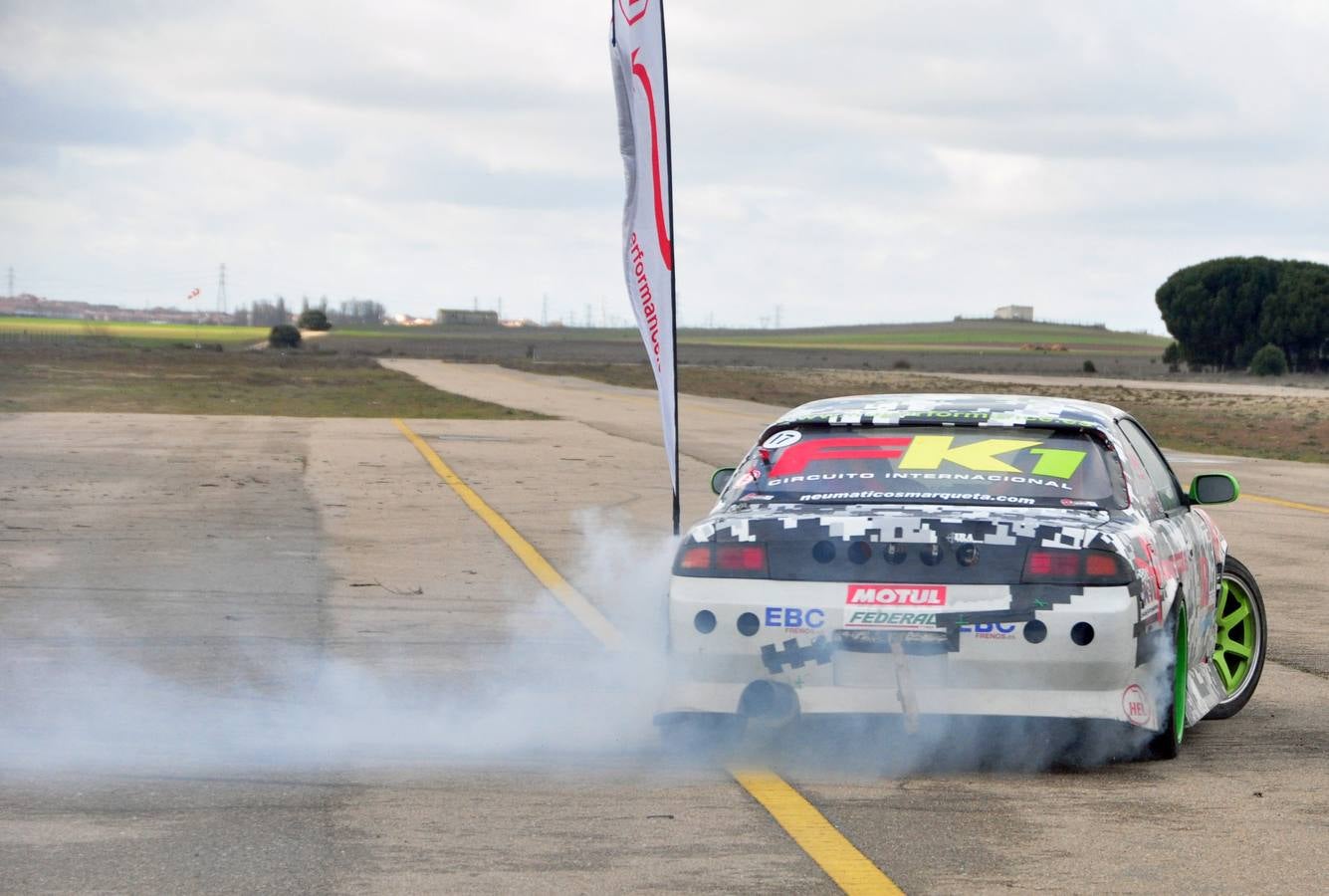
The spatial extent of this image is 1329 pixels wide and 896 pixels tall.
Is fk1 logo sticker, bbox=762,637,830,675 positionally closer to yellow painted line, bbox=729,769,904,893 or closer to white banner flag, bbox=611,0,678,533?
yellow painted line, bbox=729,769,904,893

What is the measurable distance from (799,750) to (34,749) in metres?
2.71

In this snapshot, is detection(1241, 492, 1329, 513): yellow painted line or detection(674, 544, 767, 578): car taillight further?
detection(1241, 492, 1329, 513): yellow painted line

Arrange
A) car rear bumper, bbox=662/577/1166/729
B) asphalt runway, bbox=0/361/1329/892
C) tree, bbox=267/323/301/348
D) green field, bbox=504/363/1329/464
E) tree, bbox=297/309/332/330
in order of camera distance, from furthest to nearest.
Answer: tree, bbox=297/309/332/330 < tree, bbox=267/323/301/348 < green field, bbox=504/363/1329/464 < car rear bumper, bbox=662/577/1166/729 < asphalt runway, bbox=0/361/1329/892

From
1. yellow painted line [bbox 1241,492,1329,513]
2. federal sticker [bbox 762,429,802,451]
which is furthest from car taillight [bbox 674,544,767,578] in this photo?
yellow painted line [bbox 1241,492,1329,513]

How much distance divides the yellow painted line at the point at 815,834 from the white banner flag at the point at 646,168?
9.79ft

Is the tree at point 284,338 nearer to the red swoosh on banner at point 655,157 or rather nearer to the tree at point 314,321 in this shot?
the tree at point 314,321

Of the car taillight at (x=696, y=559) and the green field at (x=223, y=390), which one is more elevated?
the car taillight at (x=696, y=559)

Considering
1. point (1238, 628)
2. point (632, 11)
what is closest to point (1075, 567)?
point (1238, 628)

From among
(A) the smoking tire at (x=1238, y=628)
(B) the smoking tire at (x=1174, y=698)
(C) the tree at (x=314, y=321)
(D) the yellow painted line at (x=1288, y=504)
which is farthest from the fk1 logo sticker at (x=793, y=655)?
(C) the tree at (x=314, y=321)

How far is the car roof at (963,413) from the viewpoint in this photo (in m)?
6.80

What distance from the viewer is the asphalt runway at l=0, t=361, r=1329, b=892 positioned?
5.04 m

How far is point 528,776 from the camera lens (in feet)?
20.4

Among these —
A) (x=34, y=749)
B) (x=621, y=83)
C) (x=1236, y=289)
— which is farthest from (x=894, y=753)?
(x=1236, y=289)

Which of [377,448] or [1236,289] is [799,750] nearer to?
[377,448]
